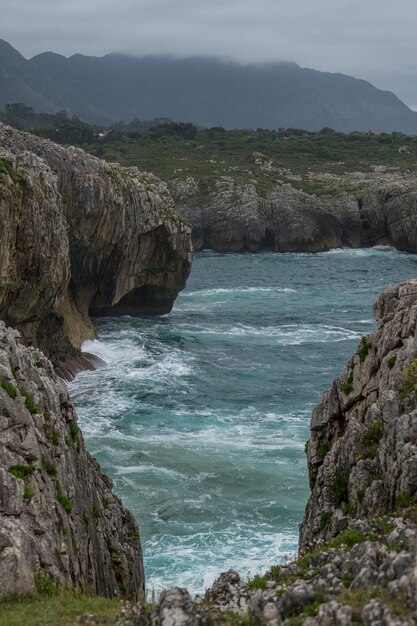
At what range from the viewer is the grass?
14.6m

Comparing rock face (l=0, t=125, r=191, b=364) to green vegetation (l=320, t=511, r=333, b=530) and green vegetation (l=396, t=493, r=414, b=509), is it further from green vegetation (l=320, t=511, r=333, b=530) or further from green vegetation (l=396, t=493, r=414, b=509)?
green vegetation (l=396, t=493, r=414, b=509)

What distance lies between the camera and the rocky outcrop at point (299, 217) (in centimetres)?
11050

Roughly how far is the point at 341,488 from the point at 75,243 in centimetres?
3720

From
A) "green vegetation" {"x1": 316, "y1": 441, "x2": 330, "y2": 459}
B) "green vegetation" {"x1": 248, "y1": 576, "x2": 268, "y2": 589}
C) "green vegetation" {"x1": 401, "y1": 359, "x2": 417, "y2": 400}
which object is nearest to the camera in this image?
"green vegetation" {"x1": 248, "y1": 576, "x2": 268, "y2": 589}

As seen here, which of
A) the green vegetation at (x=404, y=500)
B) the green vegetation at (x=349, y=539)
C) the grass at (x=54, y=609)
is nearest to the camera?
the grass at (x=54, y=609)

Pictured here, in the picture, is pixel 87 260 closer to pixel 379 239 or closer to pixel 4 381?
pixel 4 381

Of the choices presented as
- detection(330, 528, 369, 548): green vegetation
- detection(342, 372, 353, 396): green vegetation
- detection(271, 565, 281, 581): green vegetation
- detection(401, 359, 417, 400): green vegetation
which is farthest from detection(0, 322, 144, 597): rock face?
detection(401, 359, 417, 400): green vegetation

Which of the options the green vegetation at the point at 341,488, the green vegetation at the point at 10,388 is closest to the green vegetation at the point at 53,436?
the green vegetation at the point at 10,388

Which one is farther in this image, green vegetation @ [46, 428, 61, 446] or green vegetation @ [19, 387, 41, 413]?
green vegetation @ [46, 428, 61, 446]

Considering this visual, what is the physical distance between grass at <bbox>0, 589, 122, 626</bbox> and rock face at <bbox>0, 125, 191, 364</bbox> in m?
24.9

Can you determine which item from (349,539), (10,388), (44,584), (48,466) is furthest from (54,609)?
(10,388)

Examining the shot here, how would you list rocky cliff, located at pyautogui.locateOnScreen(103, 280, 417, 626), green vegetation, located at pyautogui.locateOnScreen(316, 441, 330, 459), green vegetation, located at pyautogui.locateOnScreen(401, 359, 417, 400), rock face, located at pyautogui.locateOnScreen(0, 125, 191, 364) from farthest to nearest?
rock face, located at pyautogui.locateOnScreen(0, 125, 191, 364) → green vegetation, located at pyautogui.locateOnScreen(316, 441, 330, 459) → green vegetation, located at pyautogui.locateOnScreen(401, 359, 417, 400) → rocky cliff, located at pyautogui.locateOnScreen(103, 280, 417, 626)

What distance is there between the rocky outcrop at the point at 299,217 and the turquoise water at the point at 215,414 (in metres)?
30.2

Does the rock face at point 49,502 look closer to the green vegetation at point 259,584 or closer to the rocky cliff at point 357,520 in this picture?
the rocky cliff at point 357,520
